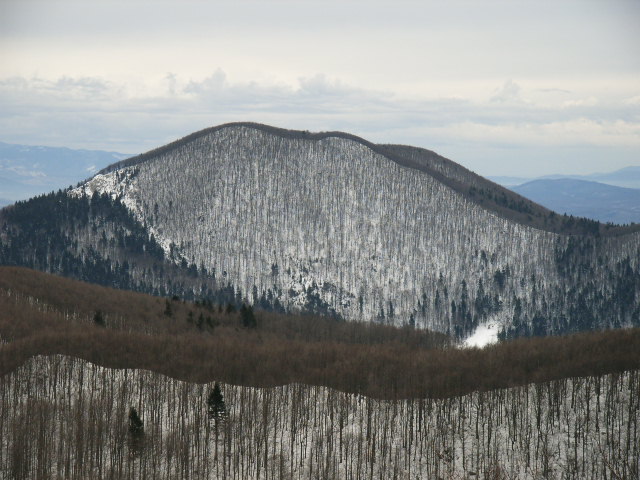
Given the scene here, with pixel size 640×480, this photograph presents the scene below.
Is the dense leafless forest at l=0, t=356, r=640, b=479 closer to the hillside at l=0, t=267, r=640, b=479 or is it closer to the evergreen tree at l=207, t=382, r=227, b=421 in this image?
the hillside at l=0, t=267, r=640, b=479

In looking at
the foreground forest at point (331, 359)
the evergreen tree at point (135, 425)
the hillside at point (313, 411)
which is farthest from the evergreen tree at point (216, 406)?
the foreground forest at point (331, 359)

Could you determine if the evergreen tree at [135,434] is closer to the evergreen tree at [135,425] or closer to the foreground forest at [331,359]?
the evergreen tree at [135,425]

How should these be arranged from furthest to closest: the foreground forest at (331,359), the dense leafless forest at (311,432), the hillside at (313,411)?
the foreground forest at (331,359)
the hillside at (313,411)
the dense leafless forest at (311,432)

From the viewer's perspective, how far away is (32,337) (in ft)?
456

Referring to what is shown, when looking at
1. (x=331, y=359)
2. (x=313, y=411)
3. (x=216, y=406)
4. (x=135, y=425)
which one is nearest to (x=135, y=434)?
(x=135, y=425)

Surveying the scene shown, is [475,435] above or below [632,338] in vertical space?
below

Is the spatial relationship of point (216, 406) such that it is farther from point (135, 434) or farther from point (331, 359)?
point (331, 359)

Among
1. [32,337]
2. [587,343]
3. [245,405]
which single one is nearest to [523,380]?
[587,343]

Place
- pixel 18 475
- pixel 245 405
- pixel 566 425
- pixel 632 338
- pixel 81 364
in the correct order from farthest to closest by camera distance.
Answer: pixel 632 338
pixel 81 364
pixel 245 405
pixel 566 425
pixel 18 475

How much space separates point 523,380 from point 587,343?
74.3 ft

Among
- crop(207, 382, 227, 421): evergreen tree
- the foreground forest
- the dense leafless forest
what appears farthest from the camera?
the foreground forest

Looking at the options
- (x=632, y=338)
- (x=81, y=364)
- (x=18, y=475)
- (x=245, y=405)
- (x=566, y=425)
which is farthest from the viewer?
(x=632, y=338)

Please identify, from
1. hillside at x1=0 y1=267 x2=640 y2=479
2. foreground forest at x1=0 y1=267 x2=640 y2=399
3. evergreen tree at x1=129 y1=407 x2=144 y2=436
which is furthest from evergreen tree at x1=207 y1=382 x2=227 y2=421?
foreground forest at x1=0 y1=267 x2=640 y2=399

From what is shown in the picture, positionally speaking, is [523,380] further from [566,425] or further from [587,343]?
[587,343]
